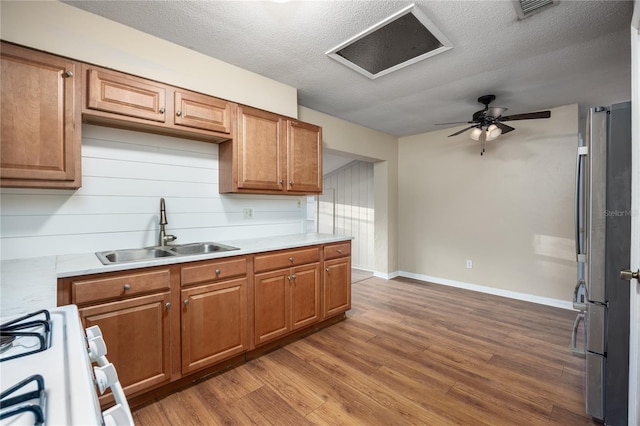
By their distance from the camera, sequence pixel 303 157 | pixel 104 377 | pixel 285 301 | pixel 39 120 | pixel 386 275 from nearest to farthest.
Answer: pixel 104 377, pixel 39 120, pixel 285 301, pixel 303 157, pixel 386 275

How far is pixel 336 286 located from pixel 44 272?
2266 millimetres

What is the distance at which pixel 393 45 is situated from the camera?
2201 millimetres

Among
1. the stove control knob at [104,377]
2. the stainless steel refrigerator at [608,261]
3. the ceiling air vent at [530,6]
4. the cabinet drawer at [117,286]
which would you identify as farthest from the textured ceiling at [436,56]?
the stove control knob at [104,377]

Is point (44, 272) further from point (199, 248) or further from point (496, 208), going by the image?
point (496, 208)

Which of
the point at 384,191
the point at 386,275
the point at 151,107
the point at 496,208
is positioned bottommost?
the point at 386,275

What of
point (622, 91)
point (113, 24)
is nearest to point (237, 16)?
point (113, 24)

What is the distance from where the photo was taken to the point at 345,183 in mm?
Answer: 5848

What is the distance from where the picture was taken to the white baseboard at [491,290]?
358cm

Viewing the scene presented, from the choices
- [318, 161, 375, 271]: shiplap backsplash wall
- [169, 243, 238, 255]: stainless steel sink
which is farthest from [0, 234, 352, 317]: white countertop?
[318, 161, 375, 271]: shiplap backsplash wall

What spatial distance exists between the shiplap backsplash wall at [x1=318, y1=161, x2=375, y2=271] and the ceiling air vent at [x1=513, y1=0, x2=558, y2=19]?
357cm

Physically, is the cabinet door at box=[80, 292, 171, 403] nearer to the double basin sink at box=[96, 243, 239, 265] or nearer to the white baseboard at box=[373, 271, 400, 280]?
the double basin sink at box=[96, 243, 239, 265]

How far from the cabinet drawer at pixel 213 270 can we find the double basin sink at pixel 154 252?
0.39ft

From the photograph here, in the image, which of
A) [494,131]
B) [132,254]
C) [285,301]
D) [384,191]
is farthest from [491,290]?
[132,254]

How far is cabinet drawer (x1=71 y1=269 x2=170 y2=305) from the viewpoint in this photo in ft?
5.04
